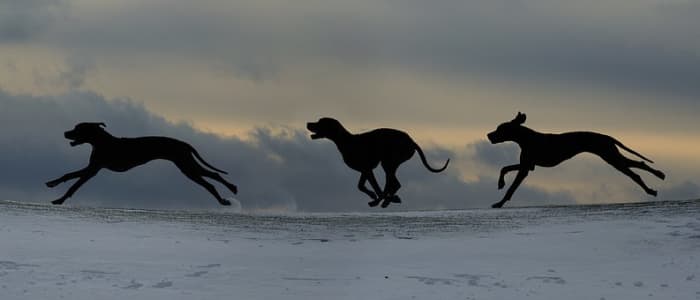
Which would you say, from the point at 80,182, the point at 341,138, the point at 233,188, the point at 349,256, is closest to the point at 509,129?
the point at 341,138

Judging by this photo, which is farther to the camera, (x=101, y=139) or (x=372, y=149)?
(x=372, y=149)

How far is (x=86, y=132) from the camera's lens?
19094 millimetres

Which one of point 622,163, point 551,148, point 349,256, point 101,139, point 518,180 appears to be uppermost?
point 101,139

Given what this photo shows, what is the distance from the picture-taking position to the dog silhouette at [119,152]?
62.3 ft

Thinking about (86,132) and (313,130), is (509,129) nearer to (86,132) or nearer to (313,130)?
(313,130)

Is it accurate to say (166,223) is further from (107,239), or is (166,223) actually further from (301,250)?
(301,250)

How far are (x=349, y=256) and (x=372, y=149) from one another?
623 centimetres

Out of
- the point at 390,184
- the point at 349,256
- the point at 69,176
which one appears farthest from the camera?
the point at 390,184

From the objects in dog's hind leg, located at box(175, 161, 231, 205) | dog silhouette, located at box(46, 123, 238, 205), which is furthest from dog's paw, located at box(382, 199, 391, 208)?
dog silhouette, located at box(46, 123, 238, 205)

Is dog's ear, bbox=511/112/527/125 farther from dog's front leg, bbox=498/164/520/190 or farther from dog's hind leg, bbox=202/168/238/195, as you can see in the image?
dog's hind leg, bbox=202/168/238/195

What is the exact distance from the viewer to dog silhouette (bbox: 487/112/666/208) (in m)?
19.3

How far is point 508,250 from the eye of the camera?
14.2 meters

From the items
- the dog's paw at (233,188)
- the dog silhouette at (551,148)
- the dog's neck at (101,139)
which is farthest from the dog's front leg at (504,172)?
Result: the dog's neck at (101,139)

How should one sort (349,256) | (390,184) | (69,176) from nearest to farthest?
(349,256) < (69,176) < (390,184)
